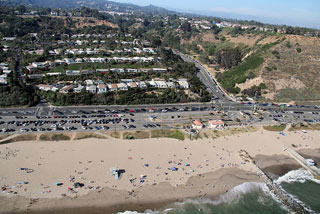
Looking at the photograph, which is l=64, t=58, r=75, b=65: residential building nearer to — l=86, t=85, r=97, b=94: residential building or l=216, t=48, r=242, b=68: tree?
l=86, t=85, r=97, b=94: residential building

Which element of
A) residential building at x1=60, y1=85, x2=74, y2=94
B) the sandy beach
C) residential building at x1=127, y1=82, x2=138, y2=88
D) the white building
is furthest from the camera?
residential building at x1=127, y1=82, x2=138, y2=88

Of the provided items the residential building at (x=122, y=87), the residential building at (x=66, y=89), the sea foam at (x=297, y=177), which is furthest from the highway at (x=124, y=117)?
the sea foam at (x=297, y=177)

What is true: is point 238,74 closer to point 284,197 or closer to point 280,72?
point 280,72

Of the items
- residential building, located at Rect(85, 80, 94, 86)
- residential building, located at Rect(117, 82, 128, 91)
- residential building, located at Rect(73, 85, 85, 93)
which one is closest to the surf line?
residential building, located at Rect(117, 82, 128, 91)

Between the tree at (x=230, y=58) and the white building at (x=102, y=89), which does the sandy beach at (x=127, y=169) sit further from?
the tree at (x=230, y=58)

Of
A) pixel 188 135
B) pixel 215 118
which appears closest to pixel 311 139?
pixel 215 118

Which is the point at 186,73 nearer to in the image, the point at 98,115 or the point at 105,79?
the point at 105,79
